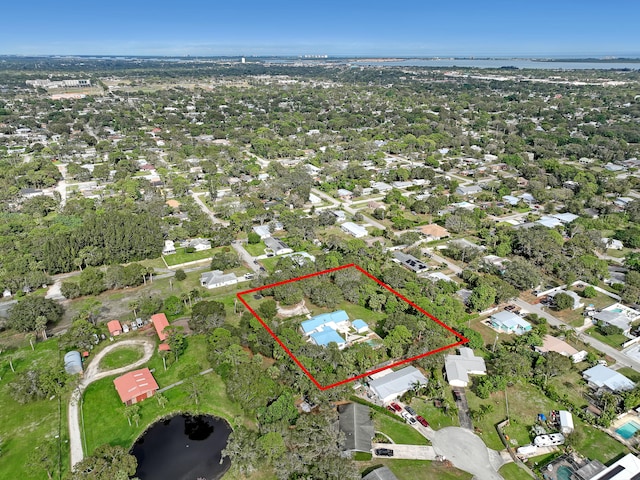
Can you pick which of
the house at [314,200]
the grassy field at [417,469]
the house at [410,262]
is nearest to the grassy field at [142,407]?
the grassy field at [417,469]

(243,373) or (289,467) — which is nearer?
(289,467)

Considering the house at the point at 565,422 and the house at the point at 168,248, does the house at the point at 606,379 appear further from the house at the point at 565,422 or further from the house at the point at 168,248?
the house at the point at 168,248

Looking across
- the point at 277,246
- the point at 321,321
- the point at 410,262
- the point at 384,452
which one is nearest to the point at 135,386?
the point at 321,321

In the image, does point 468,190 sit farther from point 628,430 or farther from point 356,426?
point 356,426

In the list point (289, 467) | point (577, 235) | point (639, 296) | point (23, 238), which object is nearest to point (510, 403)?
point (289, 467)

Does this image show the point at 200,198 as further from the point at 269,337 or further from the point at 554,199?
the point at 554,199

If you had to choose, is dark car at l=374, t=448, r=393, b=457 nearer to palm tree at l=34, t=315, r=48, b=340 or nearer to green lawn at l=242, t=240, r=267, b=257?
palm tree at l=34, t=315, r=48, b=340
